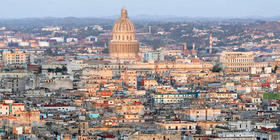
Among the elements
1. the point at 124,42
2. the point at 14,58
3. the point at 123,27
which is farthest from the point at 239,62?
the point at 14,58

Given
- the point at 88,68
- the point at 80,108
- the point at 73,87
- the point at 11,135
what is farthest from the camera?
the point at 88,68

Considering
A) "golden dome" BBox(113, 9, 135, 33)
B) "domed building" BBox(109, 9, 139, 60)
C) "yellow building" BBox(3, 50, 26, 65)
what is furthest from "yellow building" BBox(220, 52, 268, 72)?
"yellow building" BBox(3, 50, 26, 65)

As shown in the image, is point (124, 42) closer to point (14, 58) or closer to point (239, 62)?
point (239, 62)

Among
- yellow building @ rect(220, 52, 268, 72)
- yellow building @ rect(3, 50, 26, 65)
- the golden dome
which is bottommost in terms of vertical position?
yellow building @ rect(220, 52, 268, 72)

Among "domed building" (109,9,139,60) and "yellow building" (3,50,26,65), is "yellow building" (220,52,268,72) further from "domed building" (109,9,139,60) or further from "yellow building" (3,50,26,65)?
"yellow building" (3,50,26,65)

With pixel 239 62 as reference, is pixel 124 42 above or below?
above

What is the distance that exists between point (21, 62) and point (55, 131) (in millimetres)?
90168

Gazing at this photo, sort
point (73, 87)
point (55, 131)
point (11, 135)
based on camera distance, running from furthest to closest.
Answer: point (73, 87)
point (55, 131)
point (11, 135)

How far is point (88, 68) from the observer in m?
144

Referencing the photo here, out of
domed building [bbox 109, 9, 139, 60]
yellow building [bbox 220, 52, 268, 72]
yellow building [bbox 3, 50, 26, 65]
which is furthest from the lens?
domed building [bbox 109, 9, 139, 60]

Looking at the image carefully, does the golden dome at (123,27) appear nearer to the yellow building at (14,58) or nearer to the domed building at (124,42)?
the domed building at (124,42)

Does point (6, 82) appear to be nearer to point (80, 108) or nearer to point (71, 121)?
point (80, 108)

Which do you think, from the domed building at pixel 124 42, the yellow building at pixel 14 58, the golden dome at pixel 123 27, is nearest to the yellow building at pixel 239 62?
the domed building at pixel 124 42

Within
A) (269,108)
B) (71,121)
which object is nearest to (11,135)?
(71,121)
